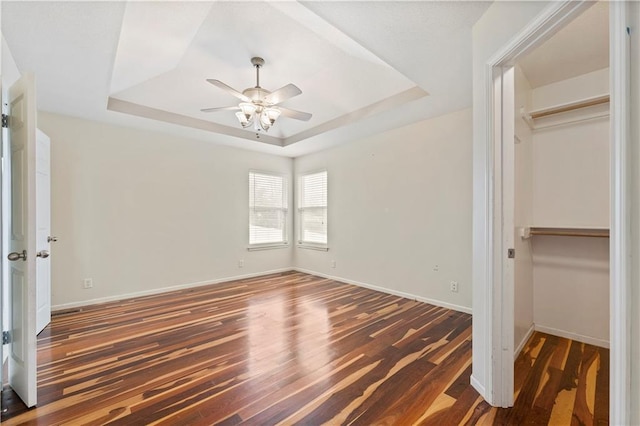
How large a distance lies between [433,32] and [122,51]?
2.86 meters

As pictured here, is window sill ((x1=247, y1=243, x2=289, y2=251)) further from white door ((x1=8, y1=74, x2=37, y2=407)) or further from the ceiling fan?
white door ((x1=8, y1=74, x2=37, y2=407))

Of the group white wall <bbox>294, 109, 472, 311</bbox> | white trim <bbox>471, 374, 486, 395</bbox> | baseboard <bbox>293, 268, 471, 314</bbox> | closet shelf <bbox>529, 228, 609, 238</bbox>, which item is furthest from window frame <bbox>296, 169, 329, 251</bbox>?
white trim <bbox>471, 374, 486, 395</bbox>

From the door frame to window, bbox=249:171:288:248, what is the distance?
422 cm

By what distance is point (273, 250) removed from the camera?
5.68 metres

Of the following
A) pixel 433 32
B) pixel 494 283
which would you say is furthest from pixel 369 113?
pixel 494 283

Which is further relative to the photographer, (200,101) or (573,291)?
(200,101)

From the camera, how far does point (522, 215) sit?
2500 millimetres

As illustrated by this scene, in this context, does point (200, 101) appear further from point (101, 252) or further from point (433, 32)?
point (433, 32)

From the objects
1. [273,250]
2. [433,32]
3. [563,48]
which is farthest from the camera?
[273,250]

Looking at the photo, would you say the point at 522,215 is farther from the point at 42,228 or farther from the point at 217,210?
the point at 42,228

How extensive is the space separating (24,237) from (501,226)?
3043 millimetres

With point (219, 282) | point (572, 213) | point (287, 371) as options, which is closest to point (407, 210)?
point (572, 213)

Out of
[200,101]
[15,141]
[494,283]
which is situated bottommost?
[494,283]

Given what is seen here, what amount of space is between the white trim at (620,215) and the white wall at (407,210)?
2.48m
